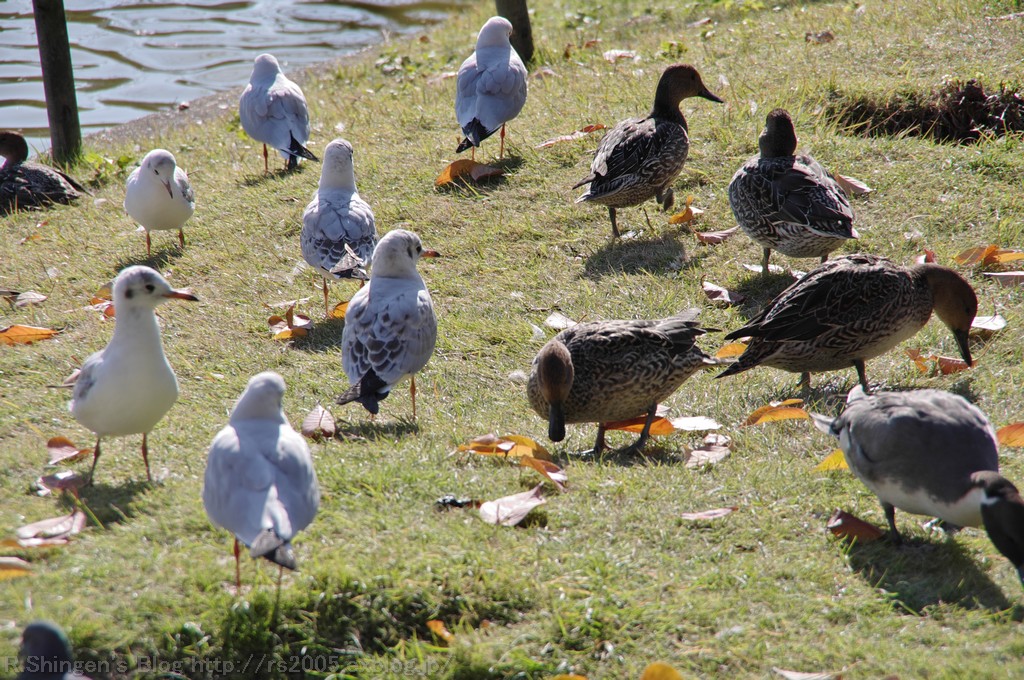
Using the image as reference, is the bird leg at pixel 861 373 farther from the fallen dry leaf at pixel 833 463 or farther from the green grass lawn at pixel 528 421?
the fallen dry leaf at pixel 833 463

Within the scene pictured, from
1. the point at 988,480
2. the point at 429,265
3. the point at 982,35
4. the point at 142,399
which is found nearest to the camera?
the point at 988,480

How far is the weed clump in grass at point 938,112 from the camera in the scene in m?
7.30

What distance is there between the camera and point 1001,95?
7.33m

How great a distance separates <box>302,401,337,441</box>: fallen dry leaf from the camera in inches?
178

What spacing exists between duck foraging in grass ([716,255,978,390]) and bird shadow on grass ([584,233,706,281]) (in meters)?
1.38

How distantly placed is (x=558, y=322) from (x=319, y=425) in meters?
1.70

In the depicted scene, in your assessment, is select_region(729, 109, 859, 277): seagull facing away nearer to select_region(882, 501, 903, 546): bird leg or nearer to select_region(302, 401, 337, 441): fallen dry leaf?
select_region(882, 501, 903, 546): bird leg

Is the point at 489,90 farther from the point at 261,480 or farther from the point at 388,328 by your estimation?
the point at 261,480

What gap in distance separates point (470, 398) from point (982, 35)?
6137 millimetres

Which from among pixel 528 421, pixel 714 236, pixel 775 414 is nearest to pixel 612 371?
pixel 528 421

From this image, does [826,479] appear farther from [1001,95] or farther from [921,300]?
[1001,95]

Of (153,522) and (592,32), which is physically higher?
(592,32)

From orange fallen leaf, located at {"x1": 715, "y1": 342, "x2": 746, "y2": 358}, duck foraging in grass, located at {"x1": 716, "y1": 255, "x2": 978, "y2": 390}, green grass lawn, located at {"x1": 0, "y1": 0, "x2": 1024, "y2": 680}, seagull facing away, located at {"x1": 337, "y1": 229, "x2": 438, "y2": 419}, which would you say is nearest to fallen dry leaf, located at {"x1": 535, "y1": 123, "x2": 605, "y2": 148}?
green grass lawn, located at {"x1": 0, "y1": 0, "x2": 1024, "y2": 680}

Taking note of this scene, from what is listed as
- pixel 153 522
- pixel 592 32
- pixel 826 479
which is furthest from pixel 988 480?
pixel 592 32
